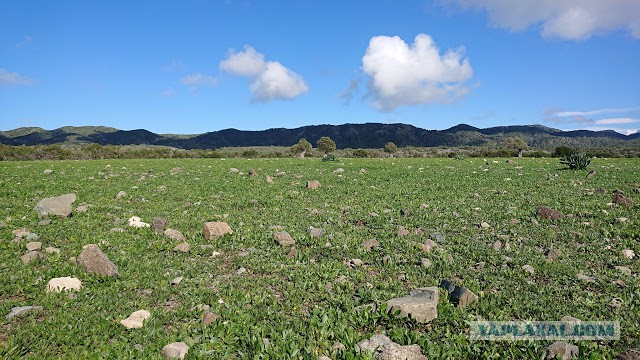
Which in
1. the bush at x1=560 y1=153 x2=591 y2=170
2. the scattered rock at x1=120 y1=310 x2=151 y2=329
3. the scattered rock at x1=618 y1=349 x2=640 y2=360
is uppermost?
the bush at x1=560 y1=153 x2=591 y2=170

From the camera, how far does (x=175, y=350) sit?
4.14 m

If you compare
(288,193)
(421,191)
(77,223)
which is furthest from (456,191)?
(77,223)

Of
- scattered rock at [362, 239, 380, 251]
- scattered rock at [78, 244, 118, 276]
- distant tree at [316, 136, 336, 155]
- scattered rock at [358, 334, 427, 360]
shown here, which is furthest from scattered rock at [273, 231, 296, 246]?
distant tree at [316, 136, 336, 155]

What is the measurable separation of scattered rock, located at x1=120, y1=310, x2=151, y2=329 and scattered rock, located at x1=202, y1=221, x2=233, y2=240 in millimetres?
3154

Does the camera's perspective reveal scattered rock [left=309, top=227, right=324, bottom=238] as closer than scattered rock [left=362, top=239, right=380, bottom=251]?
No

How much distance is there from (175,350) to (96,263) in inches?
122

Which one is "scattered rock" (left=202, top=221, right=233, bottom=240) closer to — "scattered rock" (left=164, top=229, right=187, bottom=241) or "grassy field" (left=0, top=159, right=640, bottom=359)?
"grassy field" (left=0, top=159, right=640, bottom=359)

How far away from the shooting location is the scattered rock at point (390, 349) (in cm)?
394

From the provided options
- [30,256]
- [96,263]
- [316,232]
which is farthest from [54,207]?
[316,232]

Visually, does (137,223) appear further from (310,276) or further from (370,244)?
(370,244)

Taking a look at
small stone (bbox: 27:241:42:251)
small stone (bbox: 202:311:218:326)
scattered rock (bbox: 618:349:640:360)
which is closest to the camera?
scattered rock (bbox: 618:349:640:360)

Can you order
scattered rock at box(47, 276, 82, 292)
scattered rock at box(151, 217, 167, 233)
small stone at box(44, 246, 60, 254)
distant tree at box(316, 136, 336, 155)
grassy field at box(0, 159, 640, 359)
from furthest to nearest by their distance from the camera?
distant tree at box(316, 136, 336, 155) → scattered rock at box(151, 217, 167, 233) → small stone at box(44, 246, 60, 254) → scattered rock at box(47, 276, 82, 292) → grassy field at box(0, 159, 640, 359)

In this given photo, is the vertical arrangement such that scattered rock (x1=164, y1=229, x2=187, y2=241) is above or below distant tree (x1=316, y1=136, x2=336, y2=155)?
below

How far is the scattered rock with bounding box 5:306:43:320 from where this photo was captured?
4785mm
